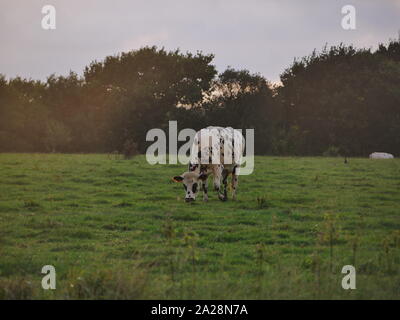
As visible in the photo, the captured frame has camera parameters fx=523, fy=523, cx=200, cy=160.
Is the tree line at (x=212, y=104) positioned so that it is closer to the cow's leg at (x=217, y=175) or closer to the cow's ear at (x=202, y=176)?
the cow's leg at (x=217, y=175)

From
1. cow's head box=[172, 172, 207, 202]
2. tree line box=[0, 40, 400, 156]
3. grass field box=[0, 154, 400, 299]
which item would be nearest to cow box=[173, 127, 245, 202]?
cow's head box=[172, 172, 207, 202]

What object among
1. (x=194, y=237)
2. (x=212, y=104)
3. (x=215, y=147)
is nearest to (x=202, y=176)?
(x=215, y=147)

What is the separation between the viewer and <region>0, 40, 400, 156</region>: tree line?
176 ft

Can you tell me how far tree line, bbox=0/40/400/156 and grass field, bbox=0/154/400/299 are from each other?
1222 inches

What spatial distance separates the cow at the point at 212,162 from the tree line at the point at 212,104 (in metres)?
32.0

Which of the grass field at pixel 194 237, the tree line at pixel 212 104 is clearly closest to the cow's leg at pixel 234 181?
the grass field at pixel 194 237

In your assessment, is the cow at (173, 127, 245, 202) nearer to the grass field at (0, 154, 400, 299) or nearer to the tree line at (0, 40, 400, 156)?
the grass field at (0, 154, 400, 299)

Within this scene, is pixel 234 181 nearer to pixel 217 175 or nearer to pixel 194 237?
pixel 217 175

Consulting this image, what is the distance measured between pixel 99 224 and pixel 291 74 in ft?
164

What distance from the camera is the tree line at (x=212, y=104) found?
176 ft

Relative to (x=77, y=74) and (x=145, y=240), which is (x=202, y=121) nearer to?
(x=77, y=74)
